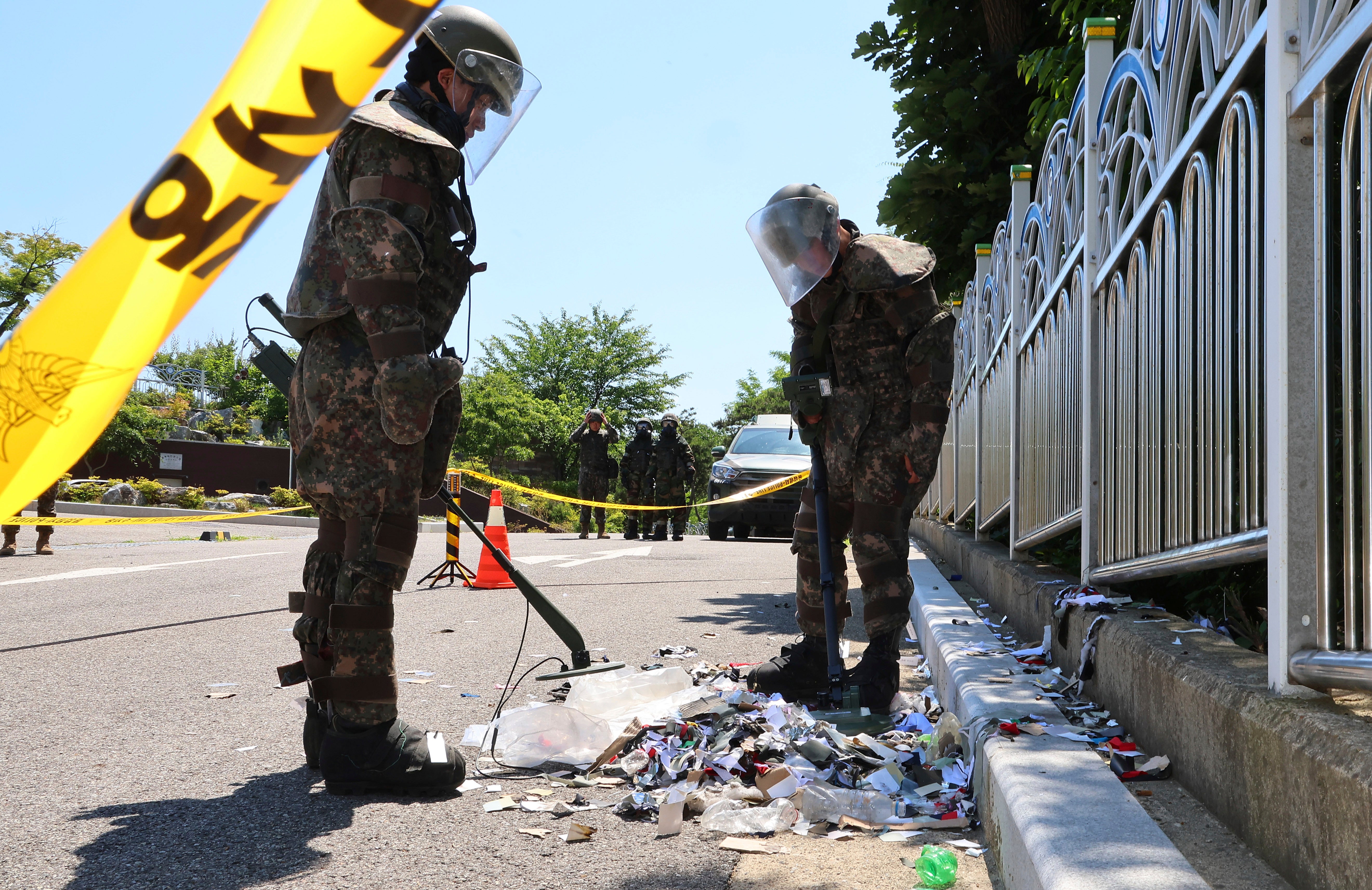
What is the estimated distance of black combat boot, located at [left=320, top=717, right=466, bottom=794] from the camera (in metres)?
2.91

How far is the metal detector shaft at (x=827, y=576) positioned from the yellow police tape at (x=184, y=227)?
3058mm

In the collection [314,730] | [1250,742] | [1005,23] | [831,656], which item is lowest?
[314,730]

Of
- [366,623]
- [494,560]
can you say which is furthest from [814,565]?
[494,560]

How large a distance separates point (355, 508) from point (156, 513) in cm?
2304

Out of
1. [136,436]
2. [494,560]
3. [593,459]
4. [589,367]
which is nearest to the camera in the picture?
[494,560]

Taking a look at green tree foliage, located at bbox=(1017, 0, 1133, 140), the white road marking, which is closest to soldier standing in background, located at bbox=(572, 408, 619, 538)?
the white road marking

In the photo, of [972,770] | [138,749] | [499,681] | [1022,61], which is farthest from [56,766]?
[1022,61]

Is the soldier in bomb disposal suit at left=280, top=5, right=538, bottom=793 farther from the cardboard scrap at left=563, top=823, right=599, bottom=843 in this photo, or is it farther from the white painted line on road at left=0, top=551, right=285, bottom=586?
the white painted line on road at left=0, top=551, right=285, bottom=586

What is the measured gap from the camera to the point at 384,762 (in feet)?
9.57

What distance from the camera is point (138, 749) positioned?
3328mm

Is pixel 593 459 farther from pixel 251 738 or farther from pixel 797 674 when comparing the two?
pixel 251 738

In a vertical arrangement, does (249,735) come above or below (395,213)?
below

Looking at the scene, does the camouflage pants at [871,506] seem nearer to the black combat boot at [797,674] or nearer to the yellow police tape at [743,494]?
the black combat boot at [797,674]

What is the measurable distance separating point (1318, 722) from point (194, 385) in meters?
66.8
